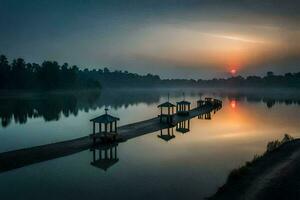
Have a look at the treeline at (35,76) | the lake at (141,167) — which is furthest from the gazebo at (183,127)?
the treeline at (35,76)

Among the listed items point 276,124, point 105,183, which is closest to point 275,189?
point 105,183

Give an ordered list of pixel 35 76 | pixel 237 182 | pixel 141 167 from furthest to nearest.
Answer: pixel 35 76 → pixel 141 167 → pixel 237 182

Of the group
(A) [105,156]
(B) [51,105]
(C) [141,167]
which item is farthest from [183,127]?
(B) [51,105]

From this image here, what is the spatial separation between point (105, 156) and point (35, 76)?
421 feet

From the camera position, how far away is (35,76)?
150m

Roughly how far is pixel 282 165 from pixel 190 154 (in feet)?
31.9

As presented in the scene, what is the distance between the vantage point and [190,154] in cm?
3266

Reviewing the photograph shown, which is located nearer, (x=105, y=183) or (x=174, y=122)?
(x=105, y=183)

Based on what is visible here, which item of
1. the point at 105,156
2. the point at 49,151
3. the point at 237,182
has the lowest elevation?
the point at 105,156

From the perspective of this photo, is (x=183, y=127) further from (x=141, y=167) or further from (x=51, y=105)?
(x=51, y=105)

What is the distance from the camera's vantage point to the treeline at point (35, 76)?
131512mm

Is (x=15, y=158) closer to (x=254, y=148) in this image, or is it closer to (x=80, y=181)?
(x=80, y=181)

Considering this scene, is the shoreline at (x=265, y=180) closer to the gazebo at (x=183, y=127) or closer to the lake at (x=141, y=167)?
the lake at (x=141, y=167)

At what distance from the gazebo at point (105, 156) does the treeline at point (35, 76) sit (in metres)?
105
